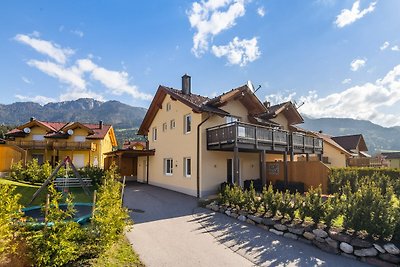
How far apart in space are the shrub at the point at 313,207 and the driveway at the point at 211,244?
1.17 metres

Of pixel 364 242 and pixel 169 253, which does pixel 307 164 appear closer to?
pixel 364 242

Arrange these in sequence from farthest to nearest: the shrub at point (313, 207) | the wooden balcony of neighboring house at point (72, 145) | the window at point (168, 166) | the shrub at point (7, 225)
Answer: the wooden balcony of neighboring house at point (72, 145), the window at point (168, 166), the shrub at point (313, 207), the shrub at point (7, 225)

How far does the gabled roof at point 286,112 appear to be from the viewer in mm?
21328

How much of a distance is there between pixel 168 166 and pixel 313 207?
554 inches

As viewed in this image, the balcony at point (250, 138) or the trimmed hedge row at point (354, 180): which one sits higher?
the balcony at point (250, 138)

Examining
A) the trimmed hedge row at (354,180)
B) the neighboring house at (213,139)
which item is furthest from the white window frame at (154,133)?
the trimmed hedge row at (354,180)

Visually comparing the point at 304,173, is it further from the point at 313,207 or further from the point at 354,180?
the point at 313,207

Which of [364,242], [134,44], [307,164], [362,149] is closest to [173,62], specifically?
[134,44]

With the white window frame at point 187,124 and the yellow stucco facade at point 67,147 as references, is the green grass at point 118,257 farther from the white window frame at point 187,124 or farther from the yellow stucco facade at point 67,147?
the yellow stucco facade at point 67,147

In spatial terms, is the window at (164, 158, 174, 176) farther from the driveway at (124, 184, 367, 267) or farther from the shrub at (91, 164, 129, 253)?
the shrub at (91, 164, 129, 253)

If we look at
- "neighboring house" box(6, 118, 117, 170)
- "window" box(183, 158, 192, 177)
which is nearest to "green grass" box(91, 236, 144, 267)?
"window" box(183, 158, 192, 177)

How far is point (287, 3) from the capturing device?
528 inches

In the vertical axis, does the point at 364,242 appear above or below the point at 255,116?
below

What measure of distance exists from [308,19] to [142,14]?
10.00 metres
